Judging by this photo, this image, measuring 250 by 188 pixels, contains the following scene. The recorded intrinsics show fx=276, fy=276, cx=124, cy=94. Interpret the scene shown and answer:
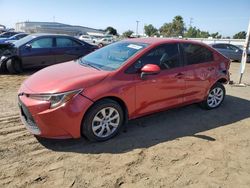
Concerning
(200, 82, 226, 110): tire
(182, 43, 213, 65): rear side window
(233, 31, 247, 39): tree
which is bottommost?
(233, 31, 247, 39): tree

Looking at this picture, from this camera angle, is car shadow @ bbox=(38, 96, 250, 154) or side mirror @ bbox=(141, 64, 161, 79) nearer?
car shadow @ bbox=(38, 96, 250, 154)

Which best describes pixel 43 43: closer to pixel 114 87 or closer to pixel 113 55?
pixel 113 55

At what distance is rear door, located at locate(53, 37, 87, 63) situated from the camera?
34.5 feet

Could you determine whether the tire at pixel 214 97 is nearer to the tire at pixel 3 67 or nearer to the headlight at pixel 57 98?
the headlight at pixel 57 98

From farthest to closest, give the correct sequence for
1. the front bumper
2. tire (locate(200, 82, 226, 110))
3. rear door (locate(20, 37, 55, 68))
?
rear door (locate(20, 37, 55, 68)), tire (locate(200, 82, 226, 110)), the front bumper

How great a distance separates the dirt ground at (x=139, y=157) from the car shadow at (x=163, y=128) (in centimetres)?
1

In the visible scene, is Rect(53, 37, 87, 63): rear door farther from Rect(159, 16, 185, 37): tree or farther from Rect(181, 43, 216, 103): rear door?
Rect(159, 16, 185, 37): tree

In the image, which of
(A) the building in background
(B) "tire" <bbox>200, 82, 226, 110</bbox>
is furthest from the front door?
A: (A) the building in background

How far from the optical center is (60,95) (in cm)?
382

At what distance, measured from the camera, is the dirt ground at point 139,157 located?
133 inches

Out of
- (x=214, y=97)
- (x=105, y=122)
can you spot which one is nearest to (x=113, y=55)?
(x=105, y=122)

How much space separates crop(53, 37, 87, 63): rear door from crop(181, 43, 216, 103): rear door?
6.26 meters

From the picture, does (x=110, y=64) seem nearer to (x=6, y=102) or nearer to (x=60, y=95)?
(x=60, y=95)

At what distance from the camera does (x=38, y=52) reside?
996 cm
